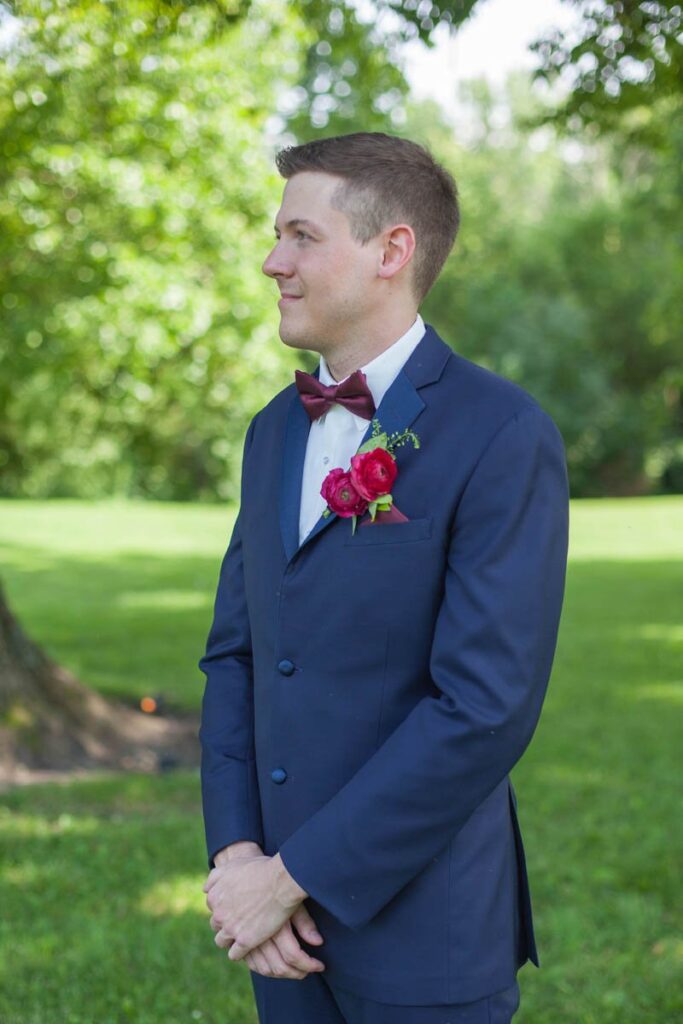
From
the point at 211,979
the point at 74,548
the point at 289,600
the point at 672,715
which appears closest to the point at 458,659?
the point at 289,600

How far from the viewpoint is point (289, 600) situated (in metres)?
2.06

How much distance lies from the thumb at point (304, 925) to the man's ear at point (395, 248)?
109 centimetres

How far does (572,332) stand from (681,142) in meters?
20.7

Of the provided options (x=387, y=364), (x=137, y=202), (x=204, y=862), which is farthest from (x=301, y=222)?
(x=137, y=202)

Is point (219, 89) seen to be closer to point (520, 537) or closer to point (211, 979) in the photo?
point (211, 979)

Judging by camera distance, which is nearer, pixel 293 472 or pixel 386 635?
pixel 386 635

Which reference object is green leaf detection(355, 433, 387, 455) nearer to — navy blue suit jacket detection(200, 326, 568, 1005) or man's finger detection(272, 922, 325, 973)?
navy blue suit jacket detection(200, 326, 568, 1005)

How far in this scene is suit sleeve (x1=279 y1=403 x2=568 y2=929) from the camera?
1851 millimetres

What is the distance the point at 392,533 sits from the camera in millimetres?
1958

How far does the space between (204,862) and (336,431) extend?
11.0 feet

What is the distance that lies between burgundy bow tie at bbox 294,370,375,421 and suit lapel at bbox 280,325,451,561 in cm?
3

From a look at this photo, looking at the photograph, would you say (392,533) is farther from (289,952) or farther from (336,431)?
(289,952)

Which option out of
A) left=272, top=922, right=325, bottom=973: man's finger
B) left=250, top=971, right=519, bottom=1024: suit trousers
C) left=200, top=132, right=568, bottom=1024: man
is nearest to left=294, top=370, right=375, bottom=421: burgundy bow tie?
left=200, top=132, right=568, bottom=1024: man

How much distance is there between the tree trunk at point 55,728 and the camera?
642 cm
